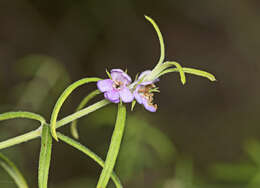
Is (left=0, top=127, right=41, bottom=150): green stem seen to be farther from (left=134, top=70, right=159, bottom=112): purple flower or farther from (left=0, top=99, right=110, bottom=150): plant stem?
(left=134, top=70, right=159, bottom=112): purple flower

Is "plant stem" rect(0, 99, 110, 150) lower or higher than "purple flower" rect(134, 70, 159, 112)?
lower

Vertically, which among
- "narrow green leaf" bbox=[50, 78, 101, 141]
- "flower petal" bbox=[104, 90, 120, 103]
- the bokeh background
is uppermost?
the bokeh background

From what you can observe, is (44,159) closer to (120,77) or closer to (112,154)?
(112,154)

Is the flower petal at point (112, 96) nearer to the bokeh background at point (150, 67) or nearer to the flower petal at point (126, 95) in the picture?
the flower petal at point (126, 95)

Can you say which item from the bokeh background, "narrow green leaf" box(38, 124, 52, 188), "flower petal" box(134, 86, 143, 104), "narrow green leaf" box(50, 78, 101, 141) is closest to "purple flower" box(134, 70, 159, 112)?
"flower petal" box(134, 86, 143, 104)

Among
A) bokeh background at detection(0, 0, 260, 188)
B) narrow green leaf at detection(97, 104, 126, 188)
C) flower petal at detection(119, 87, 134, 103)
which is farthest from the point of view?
bokeh background at detection(0, 0, 260, 188)

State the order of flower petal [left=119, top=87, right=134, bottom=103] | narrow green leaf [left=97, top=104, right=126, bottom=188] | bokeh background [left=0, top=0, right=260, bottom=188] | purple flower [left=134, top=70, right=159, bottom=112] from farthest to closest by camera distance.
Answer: bokeh background [left=0, top=0, right=260, bottom=188]
purple flower [left=134, top=70, right=159, bottom=112]
flower petal [left=119, top=87, right=134, bottom=103]
narrow green leaf [left=97, top=104, right=126, bottom=188]

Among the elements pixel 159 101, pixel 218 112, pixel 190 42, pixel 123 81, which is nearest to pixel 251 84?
pixel 218 112
